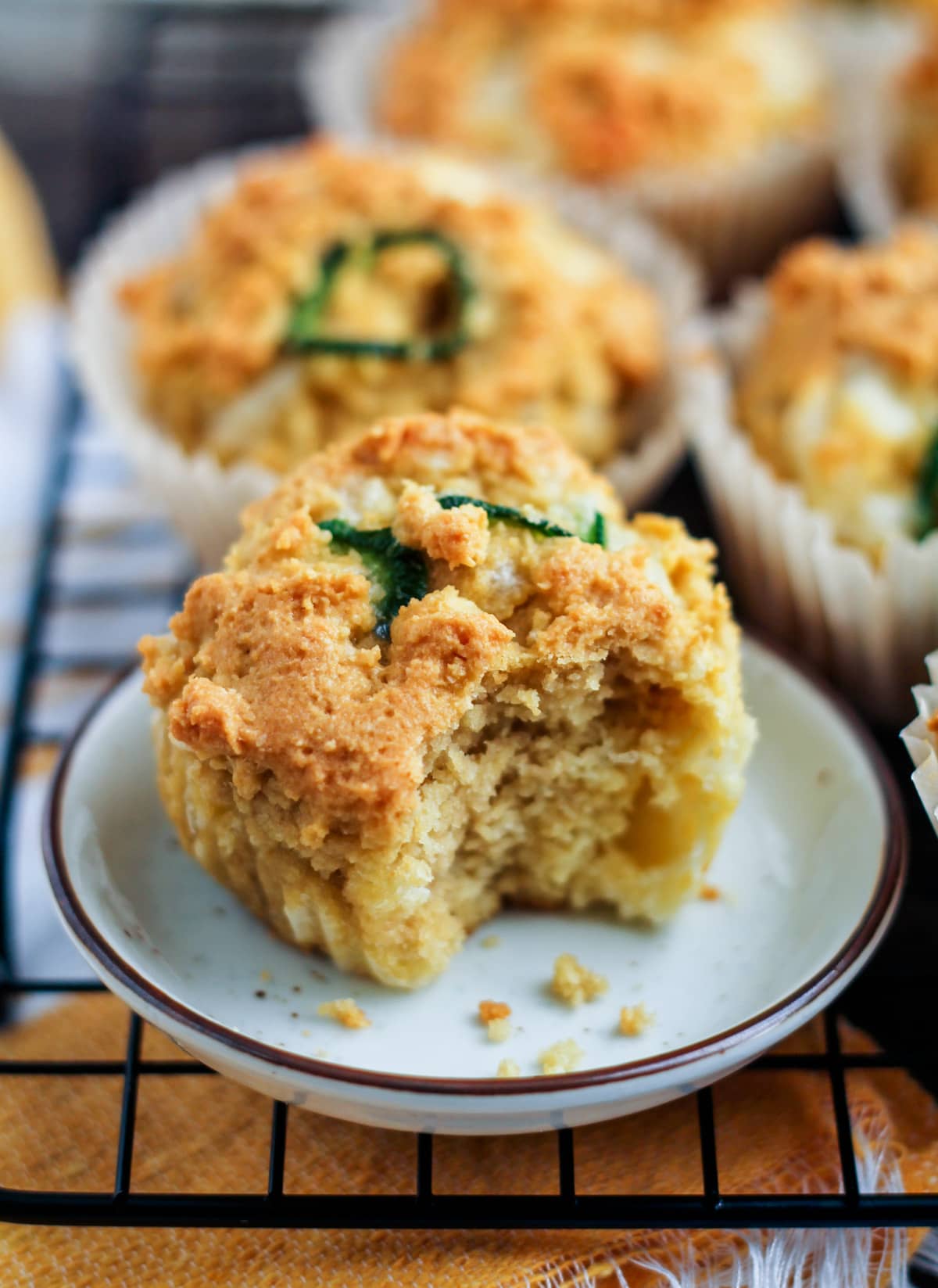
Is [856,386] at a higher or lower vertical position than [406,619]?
higher

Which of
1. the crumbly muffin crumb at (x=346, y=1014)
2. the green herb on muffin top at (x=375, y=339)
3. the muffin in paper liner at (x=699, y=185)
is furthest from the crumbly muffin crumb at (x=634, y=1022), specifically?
the muffin in paper liner at (x=699, y=185)

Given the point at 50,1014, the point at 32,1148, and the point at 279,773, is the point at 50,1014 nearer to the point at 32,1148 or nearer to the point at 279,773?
the point at 32,1148

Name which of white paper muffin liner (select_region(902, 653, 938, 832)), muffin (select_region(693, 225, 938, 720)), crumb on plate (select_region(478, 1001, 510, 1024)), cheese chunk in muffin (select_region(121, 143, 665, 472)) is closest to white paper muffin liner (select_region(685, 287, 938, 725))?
muffin (select_region(693, 225, 938, 720))

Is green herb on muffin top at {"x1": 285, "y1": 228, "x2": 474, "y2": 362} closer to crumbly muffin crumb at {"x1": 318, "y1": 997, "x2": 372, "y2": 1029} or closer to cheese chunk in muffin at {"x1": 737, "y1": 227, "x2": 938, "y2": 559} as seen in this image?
cheese chunk in muffin at {"x1": 737, "y1": 227, "x2": 938, "y2": 559}

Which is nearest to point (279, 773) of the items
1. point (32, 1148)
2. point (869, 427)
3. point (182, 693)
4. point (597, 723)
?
point (182, 693)

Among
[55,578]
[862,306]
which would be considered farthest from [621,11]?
[55,578]

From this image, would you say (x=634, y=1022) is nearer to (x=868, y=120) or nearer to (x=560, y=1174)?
(x=560, y=1174)

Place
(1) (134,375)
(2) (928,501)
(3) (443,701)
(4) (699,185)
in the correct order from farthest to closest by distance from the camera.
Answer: (4) (699,185) < (1) (134,375) < (2) (928,501) < (3) (443,701)
